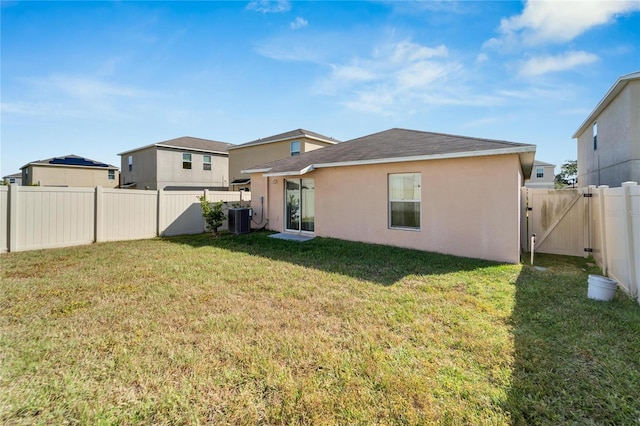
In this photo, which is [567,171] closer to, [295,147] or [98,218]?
[295,147]

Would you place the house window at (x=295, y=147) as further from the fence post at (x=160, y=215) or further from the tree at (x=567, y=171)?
the tree at (x=567, y=171)

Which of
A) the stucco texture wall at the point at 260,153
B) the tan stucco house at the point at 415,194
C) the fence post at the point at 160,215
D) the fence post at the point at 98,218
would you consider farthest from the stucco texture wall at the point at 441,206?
the stucco texture wall at the point at 260,153

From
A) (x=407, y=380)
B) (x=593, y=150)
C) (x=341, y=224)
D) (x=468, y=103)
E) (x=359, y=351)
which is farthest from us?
(x=593, y=150)

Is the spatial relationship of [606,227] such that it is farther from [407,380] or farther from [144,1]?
[144,1]

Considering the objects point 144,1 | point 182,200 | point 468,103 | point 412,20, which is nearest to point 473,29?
point 412,20

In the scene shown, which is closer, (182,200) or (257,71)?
(257,71)

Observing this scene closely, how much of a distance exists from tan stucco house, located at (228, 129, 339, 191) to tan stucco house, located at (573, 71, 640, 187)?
50.6 feet

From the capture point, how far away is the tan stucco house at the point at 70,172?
95.2ft

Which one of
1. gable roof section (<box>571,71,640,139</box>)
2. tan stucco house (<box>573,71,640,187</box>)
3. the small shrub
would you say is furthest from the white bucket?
the small shrub

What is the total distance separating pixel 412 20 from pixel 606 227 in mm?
7564

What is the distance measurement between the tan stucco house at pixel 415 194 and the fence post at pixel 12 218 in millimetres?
7619

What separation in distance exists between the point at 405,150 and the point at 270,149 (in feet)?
49.2

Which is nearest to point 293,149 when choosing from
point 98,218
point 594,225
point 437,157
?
point 98,218

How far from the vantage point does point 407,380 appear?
A: 2648 millimetres
